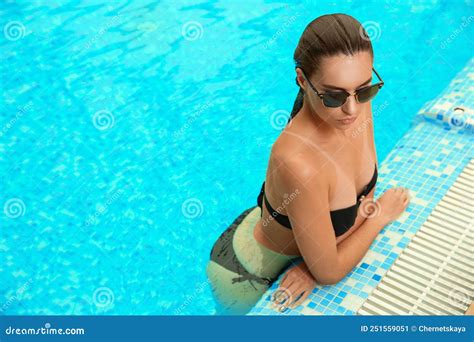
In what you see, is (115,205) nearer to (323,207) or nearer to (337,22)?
(323,207)

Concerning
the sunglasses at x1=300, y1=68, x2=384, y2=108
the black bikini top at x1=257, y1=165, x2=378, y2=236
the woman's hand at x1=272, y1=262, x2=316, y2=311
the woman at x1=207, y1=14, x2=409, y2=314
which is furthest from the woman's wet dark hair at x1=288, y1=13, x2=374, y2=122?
the woman's hand at x1=272, y1=262, x2=316, y2=311

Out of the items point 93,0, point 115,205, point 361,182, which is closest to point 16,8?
point 93,0

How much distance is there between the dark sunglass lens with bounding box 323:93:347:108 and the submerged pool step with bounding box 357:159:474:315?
1079 millimetres

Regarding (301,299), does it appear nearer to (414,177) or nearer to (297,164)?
(297,164)

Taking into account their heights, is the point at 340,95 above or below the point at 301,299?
above

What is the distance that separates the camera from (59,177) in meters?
5.24

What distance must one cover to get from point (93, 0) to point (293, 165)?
5559 millimetres

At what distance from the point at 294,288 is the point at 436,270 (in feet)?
2.50

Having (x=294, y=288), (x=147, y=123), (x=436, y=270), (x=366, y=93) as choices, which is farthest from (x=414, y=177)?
(x=147, y=123)

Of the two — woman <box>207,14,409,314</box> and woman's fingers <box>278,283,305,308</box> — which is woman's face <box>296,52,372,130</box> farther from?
woman's fingers <box>278,283,305,308</box>

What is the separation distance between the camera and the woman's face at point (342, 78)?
238 centimetres

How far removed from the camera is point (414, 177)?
143 inches

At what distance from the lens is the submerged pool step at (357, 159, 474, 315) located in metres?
2.86

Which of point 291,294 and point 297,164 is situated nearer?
point 297,164
